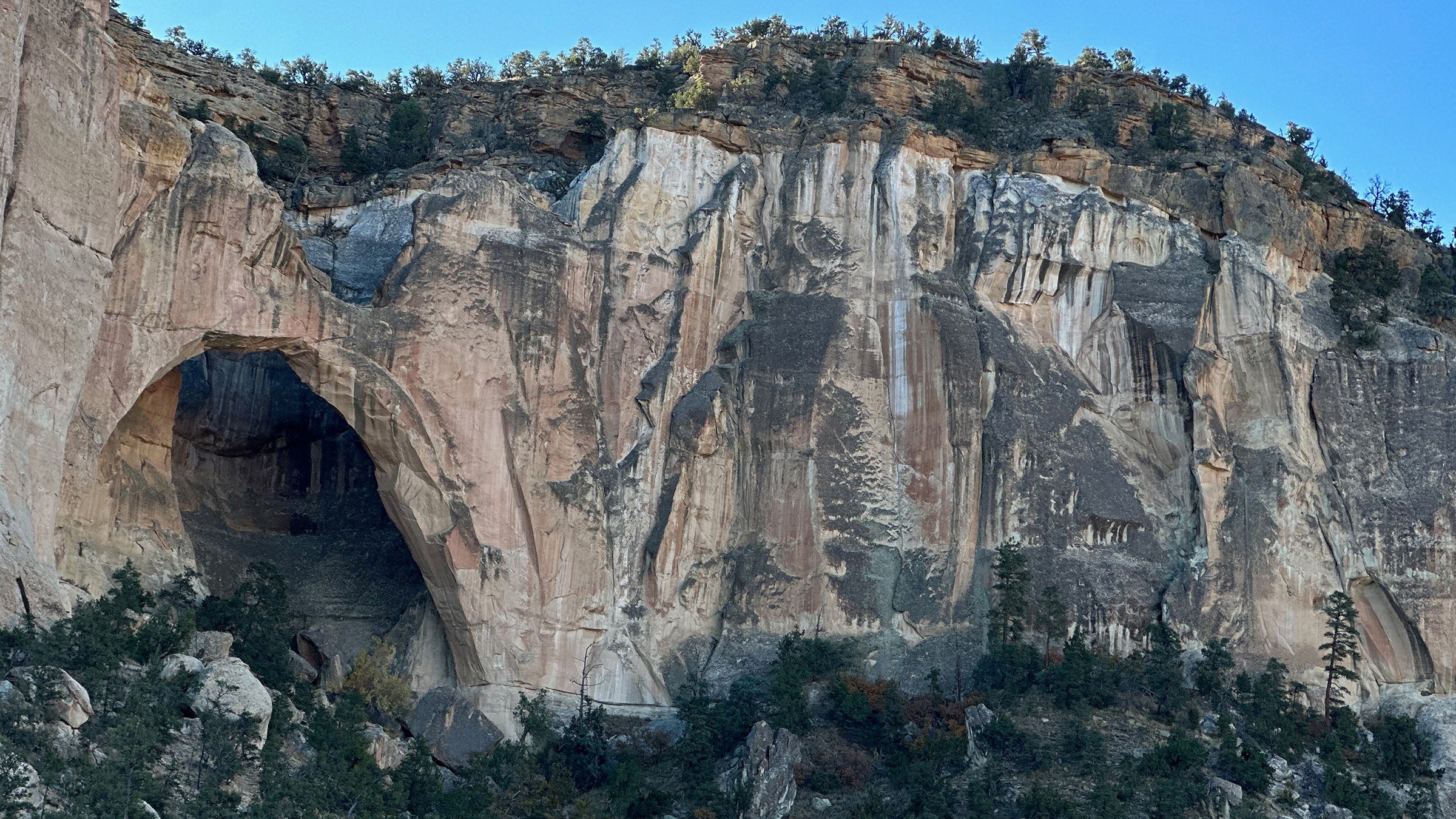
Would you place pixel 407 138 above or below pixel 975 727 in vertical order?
above

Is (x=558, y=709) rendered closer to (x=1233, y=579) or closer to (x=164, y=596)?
(x=164, y=596)

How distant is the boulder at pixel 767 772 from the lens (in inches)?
1452

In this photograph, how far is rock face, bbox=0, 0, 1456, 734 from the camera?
39.7 meters

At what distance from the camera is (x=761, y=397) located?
143ft

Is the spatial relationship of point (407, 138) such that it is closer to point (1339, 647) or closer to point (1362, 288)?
point (1362, 288)

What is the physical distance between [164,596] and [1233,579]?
22.2 m

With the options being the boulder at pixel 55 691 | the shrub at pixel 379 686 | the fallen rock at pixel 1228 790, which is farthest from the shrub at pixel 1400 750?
the boulder at pixel 55 691

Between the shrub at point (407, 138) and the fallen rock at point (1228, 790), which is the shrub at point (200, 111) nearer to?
the shrub at point (407, 138)

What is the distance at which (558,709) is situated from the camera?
41094 mm

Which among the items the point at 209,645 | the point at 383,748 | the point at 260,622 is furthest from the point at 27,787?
the point at 260,622

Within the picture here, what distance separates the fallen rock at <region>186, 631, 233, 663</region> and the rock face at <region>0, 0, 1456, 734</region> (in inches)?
96.9

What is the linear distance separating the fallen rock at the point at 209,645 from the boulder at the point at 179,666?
31.1 inches

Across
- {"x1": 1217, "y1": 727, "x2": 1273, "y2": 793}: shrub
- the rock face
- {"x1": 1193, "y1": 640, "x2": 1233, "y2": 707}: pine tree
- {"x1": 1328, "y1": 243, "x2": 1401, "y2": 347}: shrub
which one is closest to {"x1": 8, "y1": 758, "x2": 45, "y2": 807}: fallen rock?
the rock face

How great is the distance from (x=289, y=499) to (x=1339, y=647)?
76.8 ft
